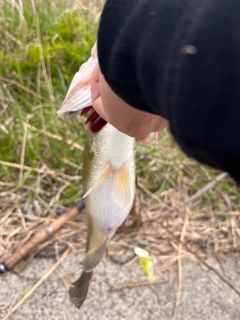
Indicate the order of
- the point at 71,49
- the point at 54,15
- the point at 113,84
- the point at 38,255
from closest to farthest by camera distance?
the point at 113,84
the point at 38,255
the point at 71,49
the point at 54,15

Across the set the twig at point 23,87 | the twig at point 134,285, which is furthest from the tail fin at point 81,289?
the twig at point 23,87

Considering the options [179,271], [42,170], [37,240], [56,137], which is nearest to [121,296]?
[179,271]

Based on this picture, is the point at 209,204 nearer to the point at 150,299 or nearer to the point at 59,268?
the point at 150,299

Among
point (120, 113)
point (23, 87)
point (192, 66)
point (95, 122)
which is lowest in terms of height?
point (23, 87)

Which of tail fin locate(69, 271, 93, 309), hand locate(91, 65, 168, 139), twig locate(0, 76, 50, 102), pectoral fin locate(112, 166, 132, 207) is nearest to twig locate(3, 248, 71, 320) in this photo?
tail fin locate(69, 271, 93, 309)

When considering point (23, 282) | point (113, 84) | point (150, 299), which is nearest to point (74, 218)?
point (23, 282)

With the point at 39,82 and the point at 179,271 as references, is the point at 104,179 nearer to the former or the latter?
the point at 179,271
